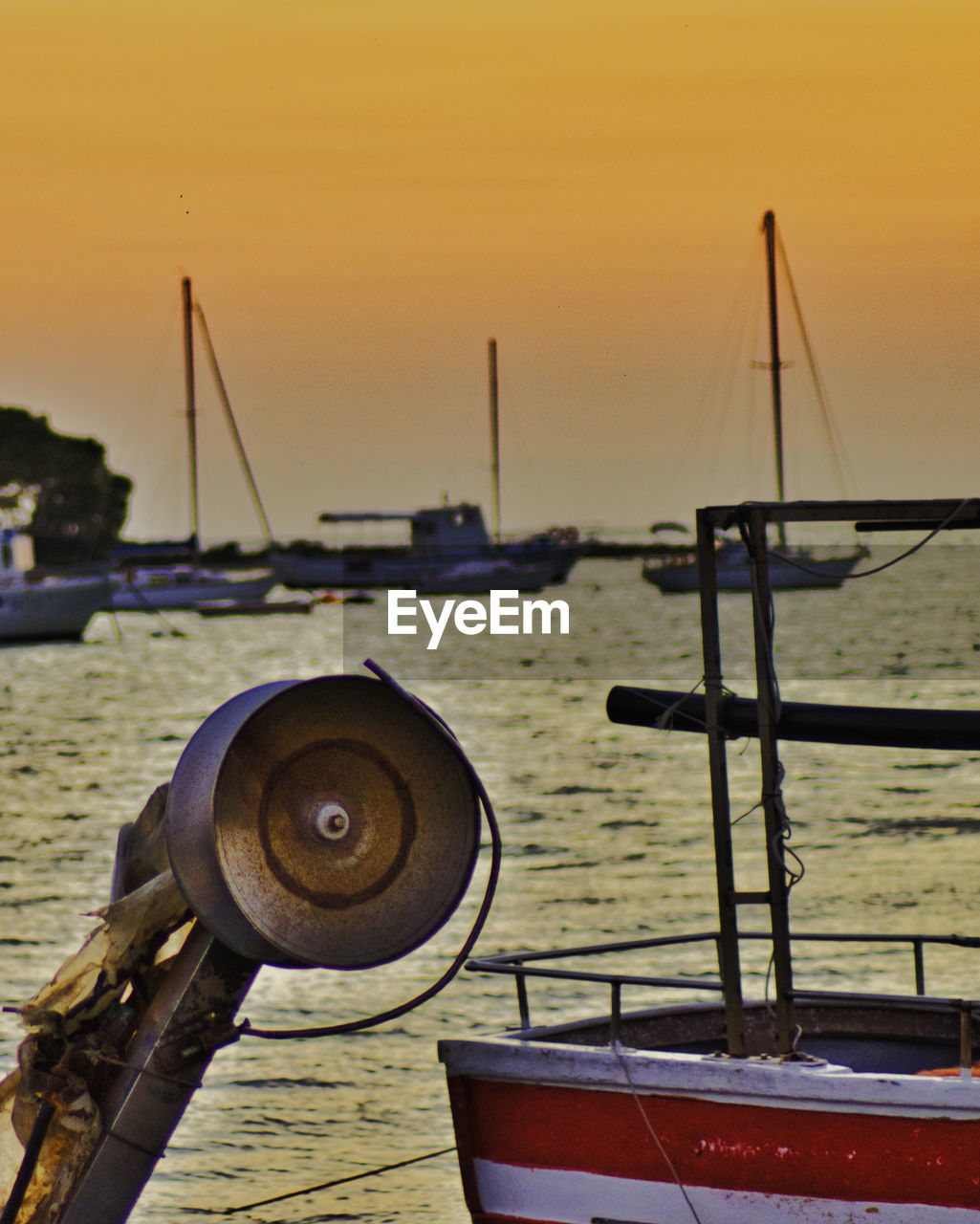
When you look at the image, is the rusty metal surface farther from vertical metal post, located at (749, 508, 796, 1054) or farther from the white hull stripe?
the white hull stripe

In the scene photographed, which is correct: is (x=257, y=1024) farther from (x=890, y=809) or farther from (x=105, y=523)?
(x=105, y=523)

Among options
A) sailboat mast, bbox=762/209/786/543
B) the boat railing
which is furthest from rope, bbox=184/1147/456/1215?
sailboat mast, bbox=762/209/786/543

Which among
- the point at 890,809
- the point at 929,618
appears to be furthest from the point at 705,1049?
the point at 929,618

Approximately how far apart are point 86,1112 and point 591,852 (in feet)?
55.2

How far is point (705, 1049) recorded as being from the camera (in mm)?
6859

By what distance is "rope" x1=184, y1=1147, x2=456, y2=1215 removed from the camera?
27.6ft

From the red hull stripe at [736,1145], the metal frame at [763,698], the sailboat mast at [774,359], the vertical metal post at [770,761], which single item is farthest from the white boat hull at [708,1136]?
the sailboat mast at [774,359]

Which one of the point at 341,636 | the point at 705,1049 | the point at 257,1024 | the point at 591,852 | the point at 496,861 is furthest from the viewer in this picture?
the point at 341,636

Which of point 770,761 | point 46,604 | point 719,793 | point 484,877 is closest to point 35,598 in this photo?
point 46,604

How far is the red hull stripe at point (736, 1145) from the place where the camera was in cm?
547

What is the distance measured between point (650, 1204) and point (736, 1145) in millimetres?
380

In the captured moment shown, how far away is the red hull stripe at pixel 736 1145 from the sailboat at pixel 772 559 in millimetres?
1702

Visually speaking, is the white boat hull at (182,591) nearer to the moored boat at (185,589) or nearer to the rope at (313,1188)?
the moored boat at (185,589)

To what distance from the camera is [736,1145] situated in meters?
5.56
